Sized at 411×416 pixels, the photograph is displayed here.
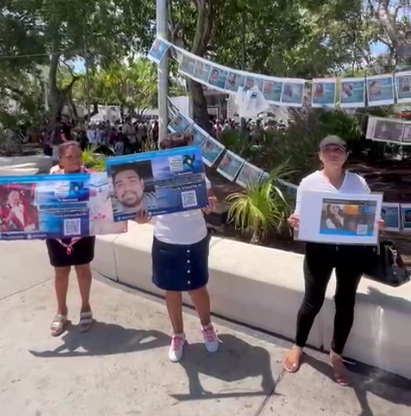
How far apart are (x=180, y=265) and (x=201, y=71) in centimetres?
331

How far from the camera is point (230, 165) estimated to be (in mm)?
5672

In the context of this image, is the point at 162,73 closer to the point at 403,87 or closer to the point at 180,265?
the point at 403,87

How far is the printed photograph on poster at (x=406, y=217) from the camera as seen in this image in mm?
5062

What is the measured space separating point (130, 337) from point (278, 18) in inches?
494

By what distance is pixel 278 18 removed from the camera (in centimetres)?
1393

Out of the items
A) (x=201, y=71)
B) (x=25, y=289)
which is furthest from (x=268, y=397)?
(x=201, y=71)

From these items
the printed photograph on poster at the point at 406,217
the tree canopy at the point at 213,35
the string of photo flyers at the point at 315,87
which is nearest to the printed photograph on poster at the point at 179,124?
the string of photo flyers at the point at 315,87

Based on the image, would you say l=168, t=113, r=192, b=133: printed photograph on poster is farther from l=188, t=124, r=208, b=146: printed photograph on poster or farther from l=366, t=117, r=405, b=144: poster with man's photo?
l=366, t=117, r=405, b=144: poster with man's photo

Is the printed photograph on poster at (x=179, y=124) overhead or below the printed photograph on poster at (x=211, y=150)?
overhead

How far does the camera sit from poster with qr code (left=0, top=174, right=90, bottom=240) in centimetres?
309

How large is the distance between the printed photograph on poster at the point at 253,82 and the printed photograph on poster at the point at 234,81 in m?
0.05

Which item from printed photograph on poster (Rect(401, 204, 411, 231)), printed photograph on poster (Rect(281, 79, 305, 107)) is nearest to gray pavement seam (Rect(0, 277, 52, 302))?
printed photograph on poster (Rect(281, 79, 305, 107))

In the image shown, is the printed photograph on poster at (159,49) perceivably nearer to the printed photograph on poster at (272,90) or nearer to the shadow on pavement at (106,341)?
the printed photograph on poster at (272,90)

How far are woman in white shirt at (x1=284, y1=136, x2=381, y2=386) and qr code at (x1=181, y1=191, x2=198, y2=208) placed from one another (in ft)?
1.90
